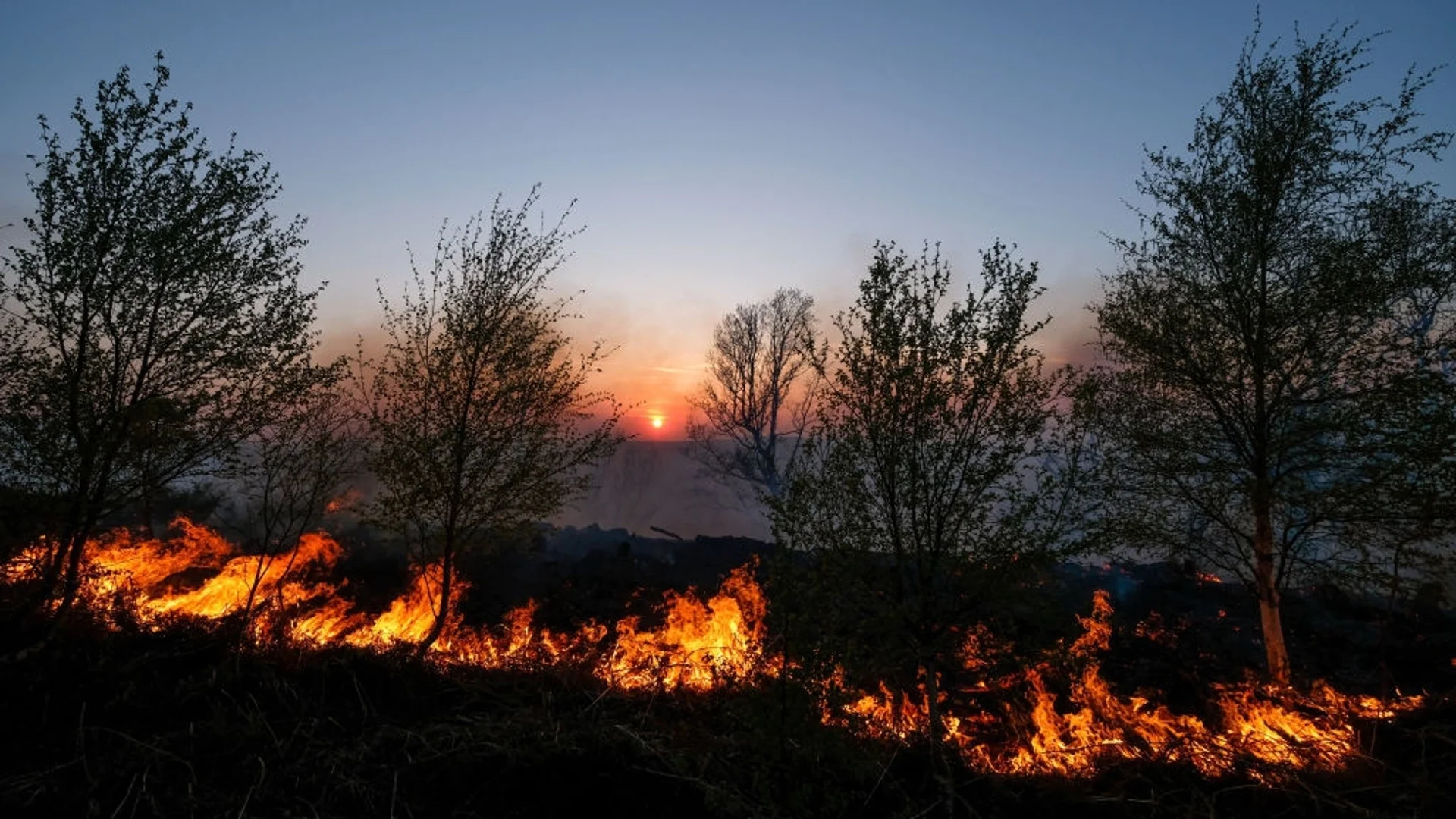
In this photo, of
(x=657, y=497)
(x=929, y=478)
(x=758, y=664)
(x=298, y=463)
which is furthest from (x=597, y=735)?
(x=657, y=497)

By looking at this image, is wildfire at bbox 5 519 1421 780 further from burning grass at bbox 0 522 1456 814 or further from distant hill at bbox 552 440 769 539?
distant hill at bbox 552 440 769 539

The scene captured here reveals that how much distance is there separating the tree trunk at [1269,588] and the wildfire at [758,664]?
548 millimetres

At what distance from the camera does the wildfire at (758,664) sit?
5660 mm

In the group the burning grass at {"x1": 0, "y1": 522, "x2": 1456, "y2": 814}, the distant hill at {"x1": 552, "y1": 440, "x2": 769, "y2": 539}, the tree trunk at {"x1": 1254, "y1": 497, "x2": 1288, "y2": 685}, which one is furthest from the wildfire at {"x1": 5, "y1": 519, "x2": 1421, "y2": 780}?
the distant hill at {"x1": 552, "y1": 440, "x2": 769, "y2": 539}

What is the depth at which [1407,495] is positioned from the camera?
8.97m

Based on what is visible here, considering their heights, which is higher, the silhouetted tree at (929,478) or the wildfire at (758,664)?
the silhouetted tree at (929,478)

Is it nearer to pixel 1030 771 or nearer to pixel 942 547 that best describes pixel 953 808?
pixel 1030 771

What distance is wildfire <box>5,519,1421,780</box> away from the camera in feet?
18.6

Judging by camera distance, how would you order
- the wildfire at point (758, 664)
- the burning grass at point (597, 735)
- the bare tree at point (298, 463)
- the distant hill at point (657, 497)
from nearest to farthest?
the burning grass at point (597, 735) → the wildfire at point (758, 664) → the bare tree at point (298, 463) → the distant hill at point (657, 497)

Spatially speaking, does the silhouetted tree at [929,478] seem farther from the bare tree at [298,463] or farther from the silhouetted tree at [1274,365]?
the bare tree at [298,463]

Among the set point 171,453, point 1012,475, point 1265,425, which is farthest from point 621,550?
point 1265,425

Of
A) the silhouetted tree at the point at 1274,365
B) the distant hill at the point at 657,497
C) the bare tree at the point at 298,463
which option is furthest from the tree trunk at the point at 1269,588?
the distant hill at the point at 657,497

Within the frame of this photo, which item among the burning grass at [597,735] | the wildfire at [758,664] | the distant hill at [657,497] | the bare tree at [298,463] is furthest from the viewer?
the distant hill at [657,497]

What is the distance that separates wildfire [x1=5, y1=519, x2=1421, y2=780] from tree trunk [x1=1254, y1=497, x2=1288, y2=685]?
1.80 ft
